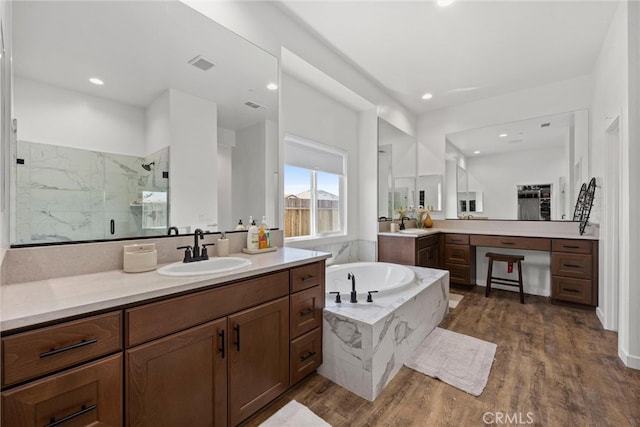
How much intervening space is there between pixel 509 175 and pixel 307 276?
3695 millimetres

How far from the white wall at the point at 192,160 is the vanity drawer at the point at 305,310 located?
81 cm

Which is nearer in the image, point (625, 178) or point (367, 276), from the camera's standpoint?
point (625, 178)

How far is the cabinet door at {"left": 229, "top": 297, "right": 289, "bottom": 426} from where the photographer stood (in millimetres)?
1308

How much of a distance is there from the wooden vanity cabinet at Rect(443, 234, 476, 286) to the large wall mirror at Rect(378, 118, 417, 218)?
878 mm

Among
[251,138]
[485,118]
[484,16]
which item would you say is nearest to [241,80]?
[251,138]

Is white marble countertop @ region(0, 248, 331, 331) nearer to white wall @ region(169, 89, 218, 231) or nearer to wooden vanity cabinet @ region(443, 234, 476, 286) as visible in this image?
white wall @ region(169, 89, 218, 231)

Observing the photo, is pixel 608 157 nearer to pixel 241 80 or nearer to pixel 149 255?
pixel 241 80

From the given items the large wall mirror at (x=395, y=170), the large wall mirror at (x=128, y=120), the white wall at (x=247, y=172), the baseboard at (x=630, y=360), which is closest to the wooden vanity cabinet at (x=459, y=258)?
the large wall mirror at (x=395, y=170)

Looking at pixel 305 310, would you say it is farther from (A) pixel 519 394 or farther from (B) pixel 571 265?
(B) pixel 571 265

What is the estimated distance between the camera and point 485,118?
13.0ft

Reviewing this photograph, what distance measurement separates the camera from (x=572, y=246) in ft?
9.95

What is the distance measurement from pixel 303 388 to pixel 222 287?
3.21 ft

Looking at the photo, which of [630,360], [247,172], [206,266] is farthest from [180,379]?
[630,360]

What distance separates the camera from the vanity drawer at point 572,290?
9.70ft
